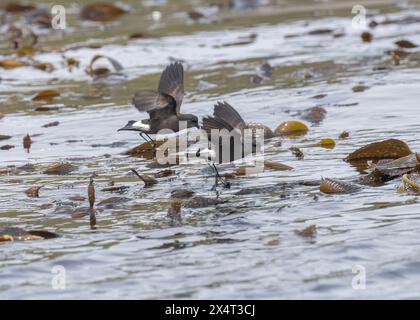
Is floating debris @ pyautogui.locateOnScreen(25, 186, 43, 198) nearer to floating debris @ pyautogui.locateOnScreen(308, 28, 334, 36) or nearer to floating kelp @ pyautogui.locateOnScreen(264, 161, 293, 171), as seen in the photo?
floating kelp @ pyautogui.locateOnScreen(264, 161, 293, 171)

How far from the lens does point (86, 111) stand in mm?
10234

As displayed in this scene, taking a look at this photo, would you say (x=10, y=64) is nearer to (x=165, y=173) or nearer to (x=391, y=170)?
(x=165, y=173)

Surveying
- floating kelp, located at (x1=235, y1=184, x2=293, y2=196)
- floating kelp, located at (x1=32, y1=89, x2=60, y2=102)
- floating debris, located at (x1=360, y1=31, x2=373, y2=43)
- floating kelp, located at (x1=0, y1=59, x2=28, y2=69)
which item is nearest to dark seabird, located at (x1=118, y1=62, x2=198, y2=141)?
floating kelp, located at (x1=235, y1=184, x2=293, y2=196)

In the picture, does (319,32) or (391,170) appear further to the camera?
(319,32)

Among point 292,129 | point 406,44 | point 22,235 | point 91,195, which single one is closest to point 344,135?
point 292,129

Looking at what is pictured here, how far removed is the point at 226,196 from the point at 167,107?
1436 mm

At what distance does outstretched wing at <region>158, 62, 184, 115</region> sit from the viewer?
312 inches

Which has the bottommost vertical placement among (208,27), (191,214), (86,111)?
(191,214)

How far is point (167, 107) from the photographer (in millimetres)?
7812

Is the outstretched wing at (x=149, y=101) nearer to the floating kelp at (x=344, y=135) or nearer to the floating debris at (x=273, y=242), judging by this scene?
the floating kelp at (x=344, y=135)
